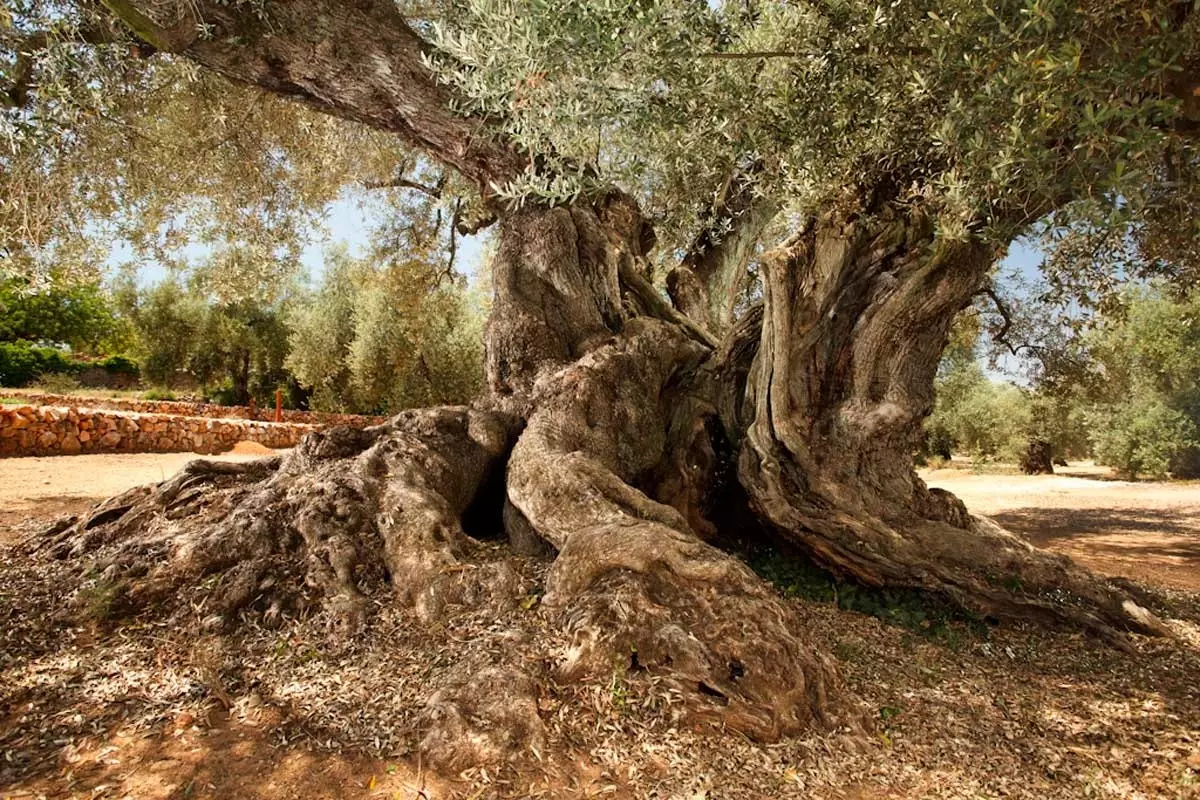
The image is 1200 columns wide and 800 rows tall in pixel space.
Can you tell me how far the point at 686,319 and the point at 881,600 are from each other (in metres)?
3.44

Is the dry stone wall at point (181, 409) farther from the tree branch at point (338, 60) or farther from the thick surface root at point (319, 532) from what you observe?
the thick surface root at point (319, 532)

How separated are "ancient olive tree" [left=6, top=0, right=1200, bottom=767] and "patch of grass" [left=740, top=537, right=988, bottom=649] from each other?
19 cm

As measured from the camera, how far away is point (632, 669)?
3.17 metres

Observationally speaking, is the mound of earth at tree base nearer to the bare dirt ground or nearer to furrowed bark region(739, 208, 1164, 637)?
the bare dirt ground

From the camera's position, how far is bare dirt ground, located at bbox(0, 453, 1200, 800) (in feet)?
8.63

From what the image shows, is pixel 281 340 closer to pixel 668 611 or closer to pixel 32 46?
pixel 32 46

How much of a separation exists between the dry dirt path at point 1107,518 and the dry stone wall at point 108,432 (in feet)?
37.5

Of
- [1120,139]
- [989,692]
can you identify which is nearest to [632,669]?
[989,692]

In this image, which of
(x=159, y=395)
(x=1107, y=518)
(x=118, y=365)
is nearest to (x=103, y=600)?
(x=1107, y=518)

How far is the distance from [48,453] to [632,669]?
47.1 ft

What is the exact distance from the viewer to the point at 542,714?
293 cm

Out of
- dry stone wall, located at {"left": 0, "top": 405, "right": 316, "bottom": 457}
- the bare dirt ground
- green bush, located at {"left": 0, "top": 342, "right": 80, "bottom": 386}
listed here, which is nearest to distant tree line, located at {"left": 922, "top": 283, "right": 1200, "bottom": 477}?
the bare dirt ground

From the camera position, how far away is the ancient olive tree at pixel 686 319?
10.8 feet

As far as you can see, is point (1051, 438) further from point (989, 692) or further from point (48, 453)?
point (48, 453)
